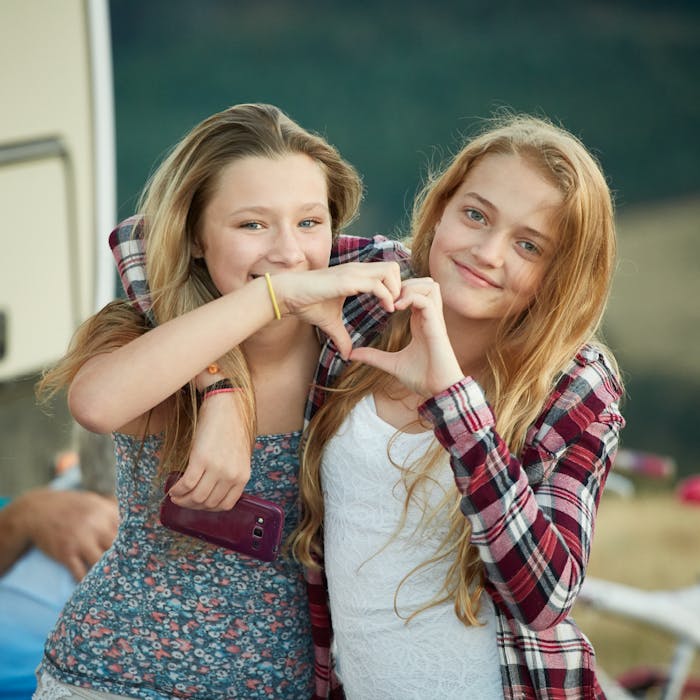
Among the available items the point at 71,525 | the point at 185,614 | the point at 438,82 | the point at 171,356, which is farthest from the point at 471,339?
the point at 438,82

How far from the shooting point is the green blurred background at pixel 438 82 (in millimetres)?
10477

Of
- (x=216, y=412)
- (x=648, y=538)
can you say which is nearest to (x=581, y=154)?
(x=216, y=412)

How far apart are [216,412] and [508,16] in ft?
33.2

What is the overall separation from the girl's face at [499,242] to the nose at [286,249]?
25cm

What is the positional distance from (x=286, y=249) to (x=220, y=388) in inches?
10.0

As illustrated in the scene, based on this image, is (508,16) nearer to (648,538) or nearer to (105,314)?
(648,538)

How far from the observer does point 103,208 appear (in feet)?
12.6

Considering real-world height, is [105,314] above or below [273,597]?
above

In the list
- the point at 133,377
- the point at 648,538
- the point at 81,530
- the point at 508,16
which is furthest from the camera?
the point at 508,16

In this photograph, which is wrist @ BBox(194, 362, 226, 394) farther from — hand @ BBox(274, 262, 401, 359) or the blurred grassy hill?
the blurred grassy hill

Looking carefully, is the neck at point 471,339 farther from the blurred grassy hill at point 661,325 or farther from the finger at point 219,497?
the blurred grassy hill at point 661,325

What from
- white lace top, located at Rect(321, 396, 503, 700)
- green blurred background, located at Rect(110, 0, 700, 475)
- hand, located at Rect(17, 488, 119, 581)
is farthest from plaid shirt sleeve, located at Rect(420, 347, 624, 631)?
green blurred background, located at Rect(110, 0, 700, 475)

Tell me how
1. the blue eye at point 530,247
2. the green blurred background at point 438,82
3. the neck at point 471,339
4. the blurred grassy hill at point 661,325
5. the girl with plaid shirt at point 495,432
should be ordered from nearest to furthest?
the girl with plaid shirt at point 495,432 → the blue eye at point 530,247 → the neck at point 471,339 → the blurred grassy hill at point 661,325 → the green blurred background at point 438,82

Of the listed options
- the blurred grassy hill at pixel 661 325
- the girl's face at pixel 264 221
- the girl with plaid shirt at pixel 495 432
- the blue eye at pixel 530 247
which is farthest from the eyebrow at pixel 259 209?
the blurred grassy hill at pixel 661 325
